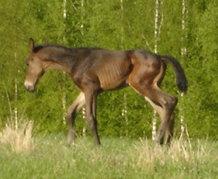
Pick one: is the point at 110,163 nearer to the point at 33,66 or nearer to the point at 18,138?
the point at 18,138

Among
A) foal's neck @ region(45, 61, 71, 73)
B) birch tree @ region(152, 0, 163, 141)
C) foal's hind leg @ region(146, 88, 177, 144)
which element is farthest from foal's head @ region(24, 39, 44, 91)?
birch tree @ region(152, 0, 163, 141)

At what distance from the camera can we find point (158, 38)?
102 ft

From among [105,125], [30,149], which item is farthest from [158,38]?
[30,149]

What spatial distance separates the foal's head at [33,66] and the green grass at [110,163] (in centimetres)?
316

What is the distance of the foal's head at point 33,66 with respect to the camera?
1659 centimetres

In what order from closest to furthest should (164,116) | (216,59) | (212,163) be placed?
(212,163) → (164,116) → (216,59)

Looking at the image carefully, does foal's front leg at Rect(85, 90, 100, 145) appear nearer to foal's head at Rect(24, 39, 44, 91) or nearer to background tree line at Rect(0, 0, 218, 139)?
foal's head at Rect(24, 39, 44, 91)

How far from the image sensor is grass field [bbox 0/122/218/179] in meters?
11.1

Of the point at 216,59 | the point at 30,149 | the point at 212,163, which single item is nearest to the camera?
the point at 212,163

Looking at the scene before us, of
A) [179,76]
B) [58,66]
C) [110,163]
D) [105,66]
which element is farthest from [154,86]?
[110,163]

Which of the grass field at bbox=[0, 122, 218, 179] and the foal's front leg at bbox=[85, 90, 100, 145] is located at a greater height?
the grass field at bbox=[0, 122, 218, 179]

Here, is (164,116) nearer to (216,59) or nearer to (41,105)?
(216,59)

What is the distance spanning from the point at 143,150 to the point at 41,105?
2170 centimetres

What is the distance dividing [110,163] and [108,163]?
A: 3 cm
